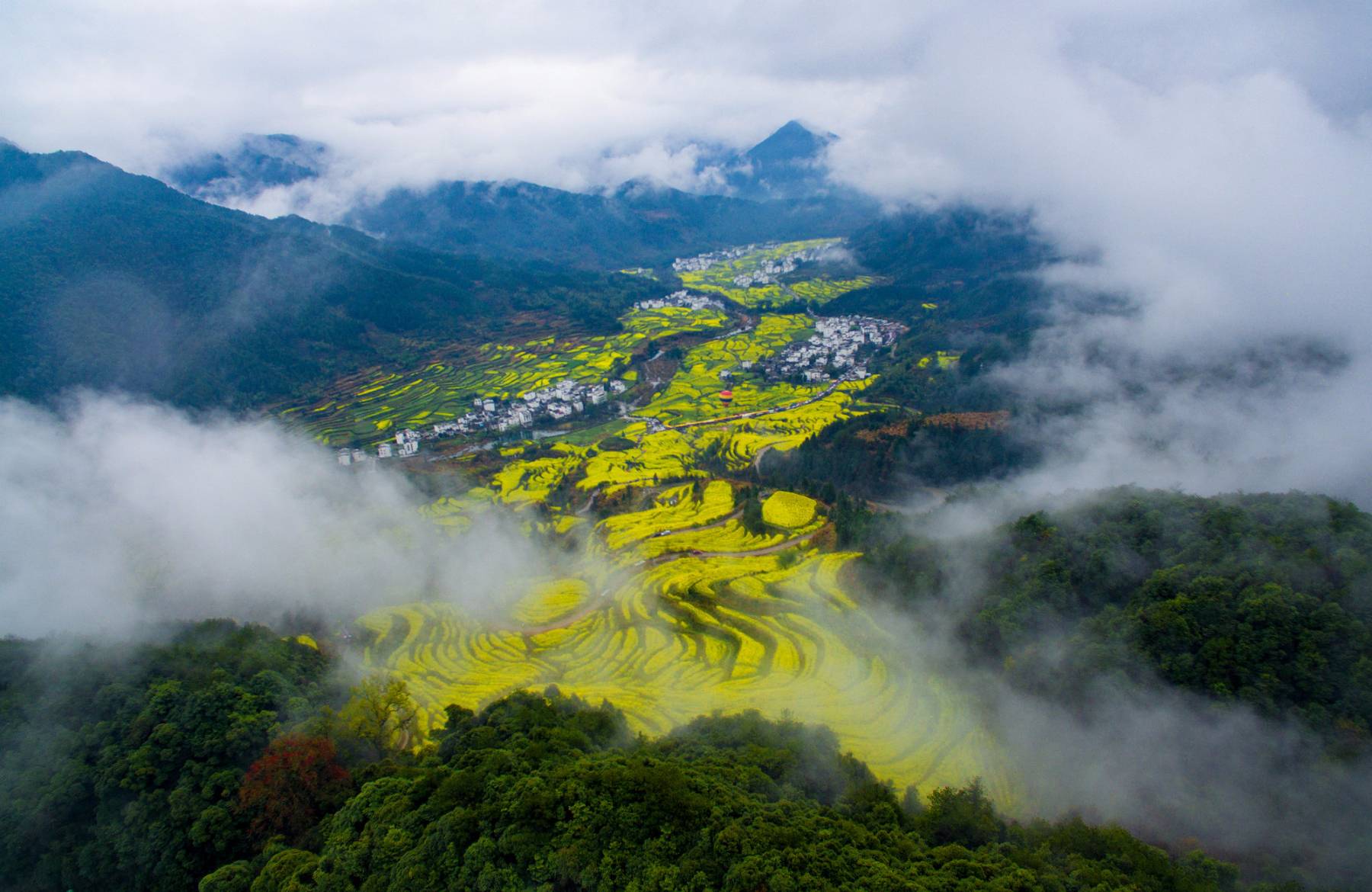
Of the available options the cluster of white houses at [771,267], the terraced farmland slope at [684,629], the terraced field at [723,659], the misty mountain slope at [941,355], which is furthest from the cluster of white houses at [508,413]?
the cluster of white houses at [771,267]

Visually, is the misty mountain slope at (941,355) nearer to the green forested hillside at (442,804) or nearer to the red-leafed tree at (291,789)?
the green forested hillside at (442,804)

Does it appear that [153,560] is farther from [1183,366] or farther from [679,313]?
[679,313]

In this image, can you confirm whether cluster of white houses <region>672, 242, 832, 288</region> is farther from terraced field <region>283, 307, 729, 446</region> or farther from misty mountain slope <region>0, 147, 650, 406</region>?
misty mountain slope <region>0, 147, 650, 406</region>

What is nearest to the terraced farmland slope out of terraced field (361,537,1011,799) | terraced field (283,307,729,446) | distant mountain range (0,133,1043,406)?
terraced field (361,537,1011,799)

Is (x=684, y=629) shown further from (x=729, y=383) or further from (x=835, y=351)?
(x=835, y=351)

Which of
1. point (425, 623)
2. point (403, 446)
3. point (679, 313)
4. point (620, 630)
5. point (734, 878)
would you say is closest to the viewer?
point (734, 878)

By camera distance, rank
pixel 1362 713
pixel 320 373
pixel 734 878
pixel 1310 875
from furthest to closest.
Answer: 1. pixel 320 373
2. pixel 1362 713
3. pixel 1310 875
4. pixel 734 878

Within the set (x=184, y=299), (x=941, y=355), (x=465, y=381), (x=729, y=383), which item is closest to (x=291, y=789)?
(x=729, y=383)

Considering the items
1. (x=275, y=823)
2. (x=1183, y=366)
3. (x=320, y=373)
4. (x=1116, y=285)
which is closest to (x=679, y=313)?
(x=320, y=373)
